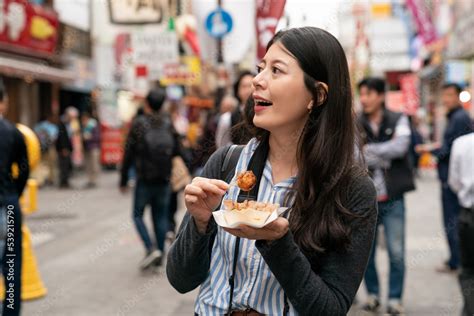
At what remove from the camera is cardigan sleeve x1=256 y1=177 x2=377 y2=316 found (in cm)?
169

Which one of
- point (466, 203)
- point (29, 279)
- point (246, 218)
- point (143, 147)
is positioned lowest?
point (29, 279)

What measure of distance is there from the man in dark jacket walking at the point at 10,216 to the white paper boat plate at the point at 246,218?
3031mm

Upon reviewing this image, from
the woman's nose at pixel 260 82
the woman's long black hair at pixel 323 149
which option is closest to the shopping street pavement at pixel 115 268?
the woman's long black hair at pixel 323 149

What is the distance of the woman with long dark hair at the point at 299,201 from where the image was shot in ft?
5.94

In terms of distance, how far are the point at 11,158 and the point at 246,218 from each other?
10.8 ft

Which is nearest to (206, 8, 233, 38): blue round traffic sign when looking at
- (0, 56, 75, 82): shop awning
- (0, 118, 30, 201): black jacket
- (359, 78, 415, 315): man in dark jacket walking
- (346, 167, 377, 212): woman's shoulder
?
(359, 78, 415, 315): man in dark jacket walking

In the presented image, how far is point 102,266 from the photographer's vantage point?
7.21 m

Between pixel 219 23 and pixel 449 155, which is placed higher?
pixel 219 23

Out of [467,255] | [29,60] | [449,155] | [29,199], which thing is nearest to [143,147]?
[29,199]

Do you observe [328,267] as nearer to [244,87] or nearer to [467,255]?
[467,255]

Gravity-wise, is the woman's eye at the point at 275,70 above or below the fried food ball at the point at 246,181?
above

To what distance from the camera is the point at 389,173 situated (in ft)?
17.5

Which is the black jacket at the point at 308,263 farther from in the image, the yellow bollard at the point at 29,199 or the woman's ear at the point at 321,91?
the yellow bollard at the point at 29,199

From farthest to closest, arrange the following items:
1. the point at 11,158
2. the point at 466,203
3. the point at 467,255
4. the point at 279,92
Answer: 1. the point at 11,158
2. the point at 466,203
3. the point at 467,255
4. the point at 279,92
